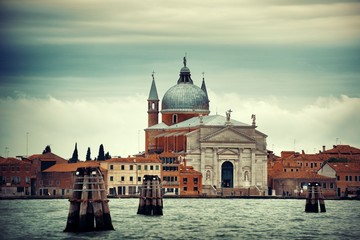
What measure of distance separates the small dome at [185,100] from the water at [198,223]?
5152 centimetres

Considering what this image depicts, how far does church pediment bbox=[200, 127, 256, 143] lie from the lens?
14250 centimetres

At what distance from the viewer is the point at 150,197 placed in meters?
87.1

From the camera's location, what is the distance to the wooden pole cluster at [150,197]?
86.3 metres

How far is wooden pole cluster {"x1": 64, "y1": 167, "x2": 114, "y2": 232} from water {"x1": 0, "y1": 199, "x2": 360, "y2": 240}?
1.61 ft

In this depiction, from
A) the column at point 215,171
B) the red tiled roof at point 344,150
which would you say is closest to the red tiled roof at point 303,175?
the column at point 215,171

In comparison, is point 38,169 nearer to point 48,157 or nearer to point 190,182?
point 48,157

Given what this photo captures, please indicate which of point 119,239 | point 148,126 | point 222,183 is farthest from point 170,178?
point 119,239

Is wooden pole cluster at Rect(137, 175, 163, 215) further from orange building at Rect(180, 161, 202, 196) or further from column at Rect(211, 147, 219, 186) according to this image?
column at Rect(211, 147, 219, 186)

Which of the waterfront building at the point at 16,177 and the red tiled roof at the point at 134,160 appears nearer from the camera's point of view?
the waterfront building at the point at 16,177

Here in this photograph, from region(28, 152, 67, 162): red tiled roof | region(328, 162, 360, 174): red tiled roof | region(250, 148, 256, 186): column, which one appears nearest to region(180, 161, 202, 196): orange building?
region(250, 148, 256, 186): column

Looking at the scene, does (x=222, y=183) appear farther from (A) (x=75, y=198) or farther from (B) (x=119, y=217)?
→ (A) (x=75, y=198)

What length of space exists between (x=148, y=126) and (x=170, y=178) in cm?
2517

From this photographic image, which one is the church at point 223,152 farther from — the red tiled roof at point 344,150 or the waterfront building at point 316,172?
the red tiled roof at point 344,150

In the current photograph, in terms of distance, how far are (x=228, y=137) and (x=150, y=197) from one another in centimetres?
5695
